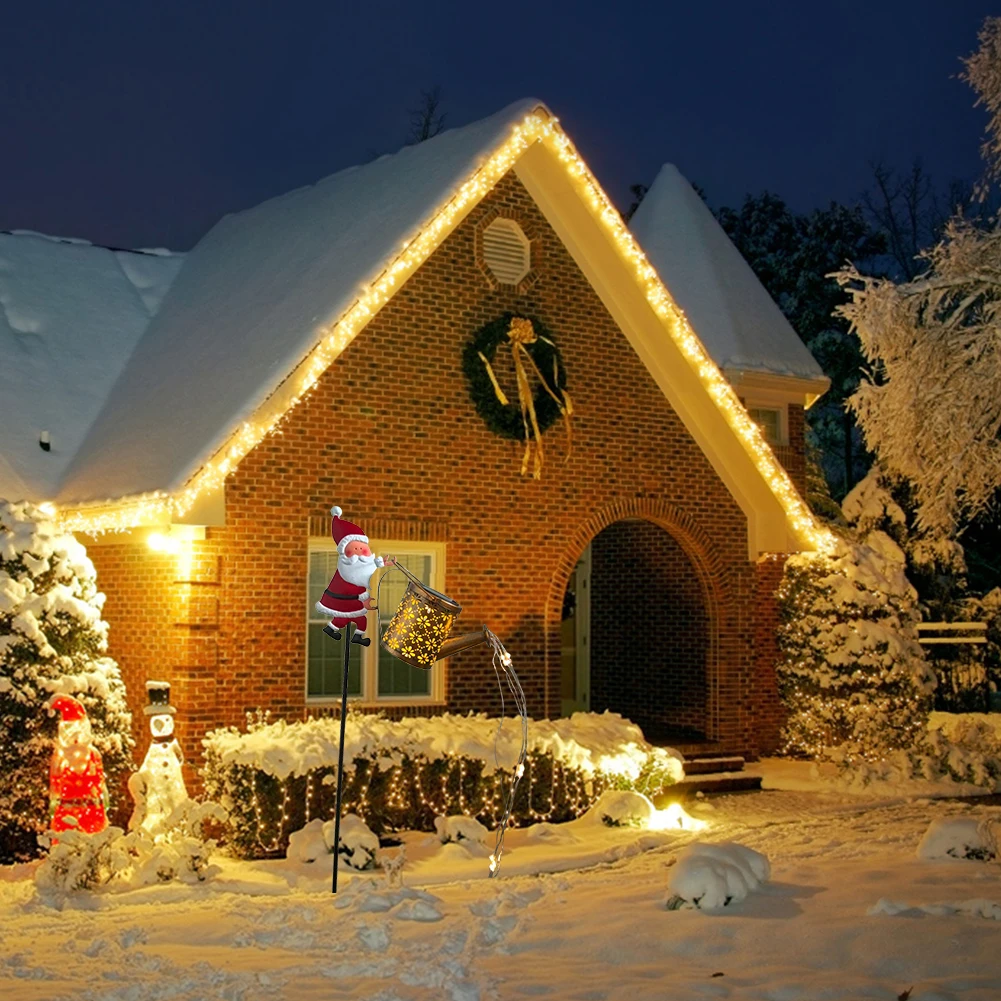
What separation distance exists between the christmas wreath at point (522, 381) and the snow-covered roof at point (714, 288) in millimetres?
5391

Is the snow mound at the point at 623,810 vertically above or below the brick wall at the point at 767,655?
below

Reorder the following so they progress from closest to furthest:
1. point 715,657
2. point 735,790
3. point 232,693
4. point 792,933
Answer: point 792,933, point 232,693, point 735,790, point 715,657

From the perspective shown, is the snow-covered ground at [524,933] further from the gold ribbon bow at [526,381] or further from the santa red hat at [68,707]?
the gold ribbon bow at [526,381]

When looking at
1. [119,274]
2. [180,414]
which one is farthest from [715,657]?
[119,274]

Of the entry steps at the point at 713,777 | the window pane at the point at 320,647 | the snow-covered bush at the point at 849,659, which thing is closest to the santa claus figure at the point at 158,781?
the window pane at the point at 320,647

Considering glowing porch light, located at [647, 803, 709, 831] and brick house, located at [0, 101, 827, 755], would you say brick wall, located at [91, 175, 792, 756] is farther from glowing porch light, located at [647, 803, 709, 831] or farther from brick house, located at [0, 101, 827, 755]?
glowing porch light, located at [647, 803, 709, 831]

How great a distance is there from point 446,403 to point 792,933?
7516 mm

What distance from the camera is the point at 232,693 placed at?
12.8 meters

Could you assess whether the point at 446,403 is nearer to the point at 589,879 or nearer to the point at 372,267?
the point at 372,267

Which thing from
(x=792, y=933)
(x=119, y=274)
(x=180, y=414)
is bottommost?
(x=792, y=933)

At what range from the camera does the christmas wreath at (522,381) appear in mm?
14531

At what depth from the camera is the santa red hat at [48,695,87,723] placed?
10.8 m

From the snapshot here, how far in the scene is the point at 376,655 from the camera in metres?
14.0

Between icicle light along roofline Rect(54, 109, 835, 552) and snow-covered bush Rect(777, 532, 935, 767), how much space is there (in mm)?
569
